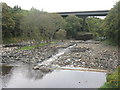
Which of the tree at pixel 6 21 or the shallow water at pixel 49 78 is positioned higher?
the tree at pixel 6 21

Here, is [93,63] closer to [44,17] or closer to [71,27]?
[44,17]

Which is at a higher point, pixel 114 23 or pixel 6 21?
pixel 6 21

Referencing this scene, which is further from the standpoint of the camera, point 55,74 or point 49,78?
point 55,74

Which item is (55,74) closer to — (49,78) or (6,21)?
(49,78)

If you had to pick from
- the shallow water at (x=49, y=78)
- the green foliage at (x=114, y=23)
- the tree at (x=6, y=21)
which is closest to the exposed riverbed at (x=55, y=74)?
the shallow water at (x=49, y=78)

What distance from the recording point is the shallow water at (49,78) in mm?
12555

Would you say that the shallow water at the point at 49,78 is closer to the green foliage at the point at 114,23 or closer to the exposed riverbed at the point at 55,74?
the exposed riverbed at the point at 55,74

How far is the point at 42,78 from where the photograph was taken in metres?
14.4

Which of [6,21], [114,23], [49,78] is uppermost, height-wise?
[6,21]

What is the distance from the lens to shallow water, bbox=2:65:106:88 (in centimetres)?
1255

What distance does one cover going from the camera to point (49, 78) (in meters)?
14.3

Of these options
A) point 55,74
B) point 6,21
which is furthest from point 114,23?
point 6,21

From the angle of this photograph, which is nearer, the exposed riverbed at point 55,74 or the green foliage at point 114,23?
the exposed riverbed at point 55,74

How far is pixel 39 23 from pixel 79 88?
78.1 ft
